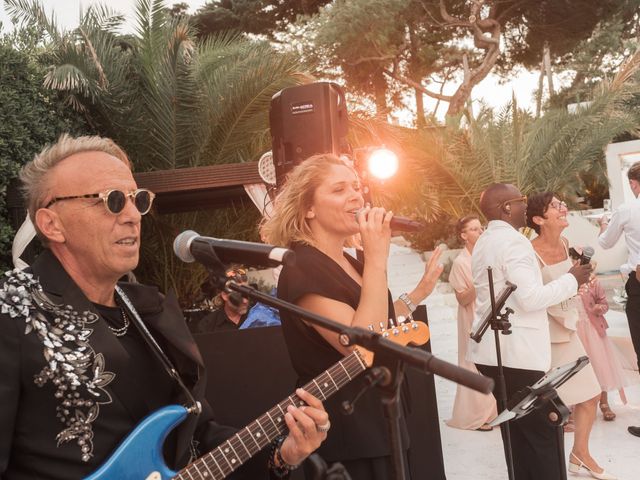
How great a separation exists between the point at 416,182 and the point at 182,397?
9.29 m

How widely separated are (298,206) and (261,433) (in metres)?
1.05

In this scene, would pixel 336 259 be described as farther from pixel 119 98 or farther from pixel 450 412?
pixel 119 98

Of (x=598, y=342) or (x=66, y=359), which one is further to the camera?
(x=598, y=342)

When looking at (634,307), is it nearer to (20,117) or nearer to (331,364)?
(331,364)

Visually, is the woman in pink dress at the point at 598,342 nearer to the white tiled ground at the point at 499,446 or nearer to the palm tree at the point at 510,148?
the white tiled ground at the point at 499,446

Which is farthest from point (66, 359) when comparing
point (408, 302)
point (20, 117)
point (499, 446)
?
point (20, 117)

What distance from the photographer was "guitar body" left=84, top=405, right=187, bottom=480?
6.23 feet

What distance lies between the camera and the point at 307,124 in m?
5.04

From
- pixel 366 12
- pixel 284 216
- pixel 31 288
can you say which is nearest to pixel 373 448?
pixel 284 216

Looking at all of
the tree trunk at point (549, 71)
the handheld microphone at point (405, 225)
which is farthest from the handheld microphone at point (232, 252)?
the tree trunk at point (549, 71)

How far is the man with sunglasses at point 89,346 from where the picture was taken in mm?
1838

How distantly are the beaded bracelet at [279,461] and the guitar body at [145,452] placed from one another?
0.35 m

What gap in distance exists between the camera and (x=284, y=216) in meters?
2.86

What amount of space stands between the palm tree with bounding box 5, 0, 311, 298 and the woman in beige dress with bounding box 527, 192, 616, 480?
504 cm
